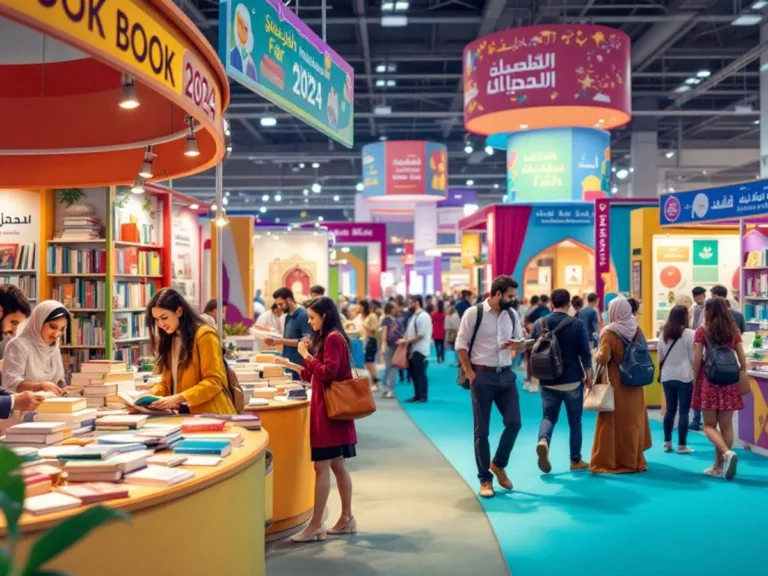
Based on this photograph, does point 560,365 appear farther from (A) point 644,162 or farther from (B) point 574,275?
(A) point 644,162

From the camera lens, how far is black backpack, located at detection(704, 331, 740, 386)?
671 centimetres

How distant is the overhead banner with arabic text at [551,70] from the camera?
13.9 metres

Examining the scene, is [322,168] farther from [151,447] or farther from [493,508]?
[151,447]

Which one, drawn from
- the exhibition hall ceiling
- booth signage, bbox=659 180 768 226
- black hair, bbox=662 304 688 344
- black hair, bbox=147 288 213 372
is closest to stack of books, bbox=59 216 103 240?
the exhibition hall ceiling

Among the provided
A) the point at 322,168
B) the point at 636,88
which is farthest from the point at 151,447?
the point at 322,168

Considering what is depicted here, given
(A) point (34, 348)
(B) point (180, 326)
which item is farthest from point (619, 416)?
(A) point (34, 348)

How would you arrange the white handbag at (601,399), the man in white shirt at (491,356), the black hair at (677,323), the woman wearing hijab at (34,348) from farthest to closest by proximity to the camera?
the black hair at (677,323) < the white handbag at (601,399) < the man in white shirt at (491,356) < the woman wearing hijab at (34,348)

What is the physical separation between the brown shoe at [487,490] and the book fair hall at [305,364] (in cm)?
2

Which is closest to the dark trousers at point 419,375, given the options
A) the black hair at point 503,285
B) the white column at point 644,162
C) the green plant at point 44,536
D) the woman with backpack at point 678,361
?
the woman with backpack at point 678,361

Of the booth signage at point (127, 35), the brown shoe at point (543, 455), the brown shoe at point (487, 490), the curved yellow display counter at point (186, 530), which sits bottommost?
the brown shoe at point (487, 490)

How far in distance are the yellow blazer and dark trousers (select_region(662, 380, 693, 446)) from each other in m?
4.80

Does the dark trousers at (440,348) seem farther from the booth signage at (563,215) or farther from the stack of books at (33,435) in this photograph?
the stack of books at (33,435)

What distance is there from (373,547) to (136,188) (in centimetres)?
297

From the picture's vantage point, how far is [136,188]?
20.0ft
